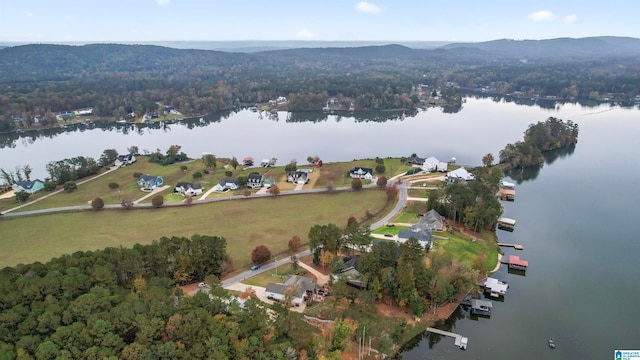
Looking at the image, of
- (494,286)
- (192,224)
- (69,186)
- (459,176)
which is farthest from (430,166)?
(69,186)

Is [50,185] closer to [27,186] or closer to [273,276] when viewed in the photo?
[27,186]

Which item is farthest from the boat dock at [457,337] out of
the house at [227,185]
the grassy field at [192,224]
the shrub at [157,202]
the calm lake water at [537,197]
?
the shrub at [157,202]

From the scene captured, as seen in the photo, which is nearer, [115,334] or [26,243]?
[115,334]

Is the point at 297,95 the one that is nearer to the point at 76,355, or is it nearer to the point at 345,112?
the point at 345,112

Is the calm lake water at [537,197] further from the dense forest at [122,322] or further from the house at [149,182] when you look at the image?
the house at [149,182]

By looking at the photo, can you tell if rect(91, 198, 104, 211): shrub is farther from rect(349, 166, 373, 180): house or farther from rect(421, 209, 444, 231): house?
rect(421, 209, 444, 231): house

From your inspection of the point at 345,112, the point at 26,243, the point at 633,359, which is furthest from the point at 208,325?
the point at 345,112
